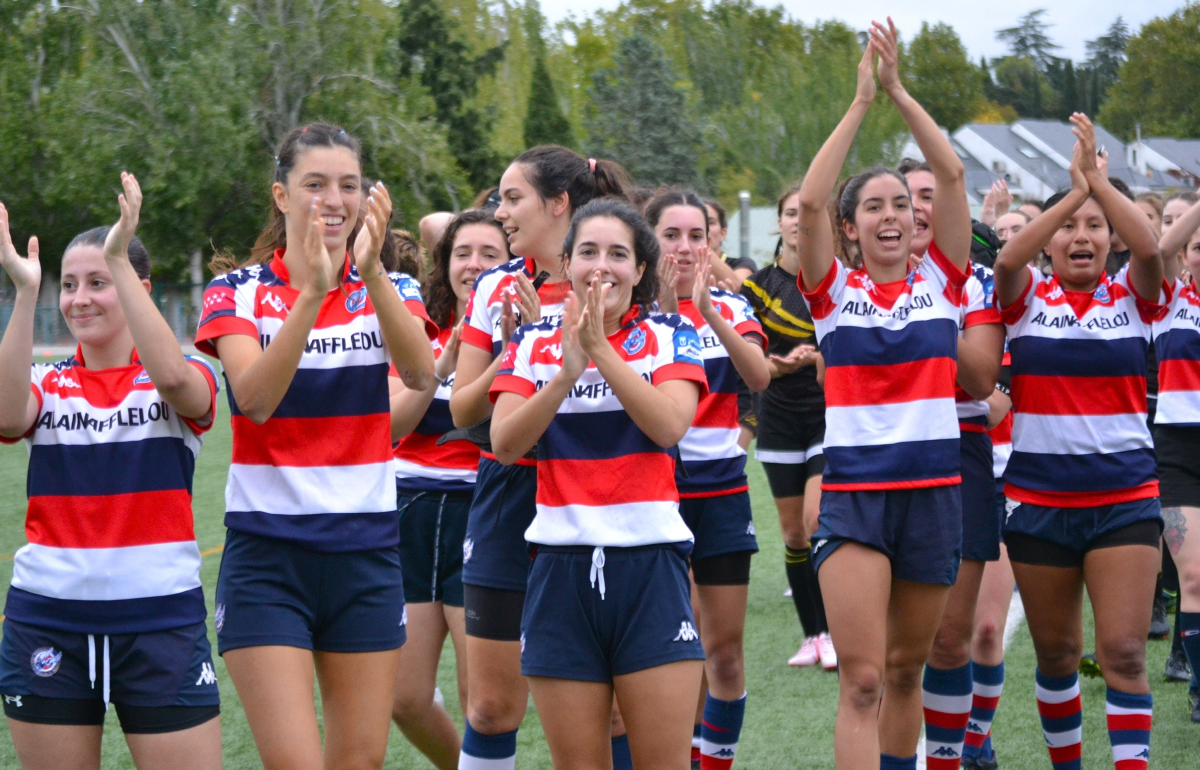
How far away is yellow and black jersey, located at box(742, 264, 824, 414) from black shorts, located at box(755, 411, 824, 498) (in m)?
0.06

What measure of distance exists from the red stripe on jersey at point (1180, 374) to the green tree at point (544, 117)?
44271mm

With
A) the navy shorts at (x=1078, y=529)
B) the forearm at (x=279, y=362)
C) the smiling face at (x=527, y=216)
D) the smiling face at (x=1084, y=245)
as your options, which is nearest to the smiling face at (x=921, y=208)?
the smiling face at (x=1084, y=245)

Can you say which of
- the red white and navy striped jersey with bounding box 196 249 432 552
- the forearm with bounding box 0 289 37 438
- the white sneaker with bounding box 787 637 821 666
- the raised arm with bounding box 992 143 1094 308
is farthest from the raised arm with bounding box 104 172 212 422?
the white sneaker with bounding box 787 637 821 666

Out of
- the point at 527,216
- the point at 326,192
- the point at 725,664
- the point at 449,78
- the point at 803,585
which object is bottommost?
the point at 803,585

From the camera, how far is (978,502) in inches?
185

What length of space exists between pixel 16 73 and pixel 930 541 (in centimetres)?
3958

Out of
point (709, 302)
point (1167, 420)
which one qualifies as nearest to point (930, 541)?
point (709, 302)

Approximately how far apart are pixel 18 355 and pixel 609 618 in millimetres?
1690

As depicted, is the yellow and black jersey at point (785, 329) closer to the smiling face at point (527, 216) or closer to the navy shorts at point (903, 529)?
the navy shorts at point (903, 529)

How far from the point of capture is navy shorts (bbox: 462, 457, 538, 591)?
3984 mm

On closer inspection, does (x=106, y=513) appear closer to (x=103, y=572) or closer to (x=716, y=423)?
(x=103, y=572)

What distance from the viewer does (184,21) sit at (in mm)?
36062

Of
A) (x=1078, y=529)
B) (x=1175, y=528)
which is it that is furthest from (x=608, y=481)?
(x=1175, y=528)

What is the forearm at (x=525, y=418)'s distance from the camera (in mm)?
3250
